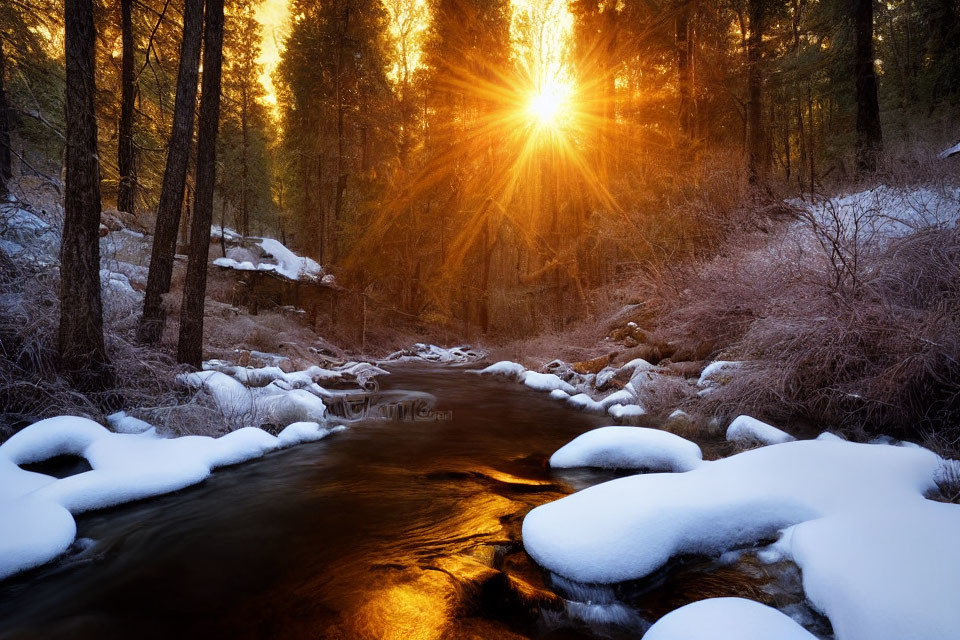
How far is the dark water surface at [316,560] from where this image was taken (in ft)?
8.72

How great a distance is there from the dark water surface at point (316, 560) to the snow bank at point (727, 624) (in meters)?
0.62

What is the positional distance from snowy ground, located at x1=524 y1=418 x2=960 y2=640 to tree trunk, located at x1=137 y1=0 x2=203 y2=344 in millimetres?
7922

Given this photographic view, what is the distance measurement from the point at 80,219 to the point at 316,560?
206 inches

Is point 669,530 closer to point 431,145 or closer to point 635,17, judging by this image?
point 635,17

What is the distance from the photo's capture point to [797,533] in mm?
2916

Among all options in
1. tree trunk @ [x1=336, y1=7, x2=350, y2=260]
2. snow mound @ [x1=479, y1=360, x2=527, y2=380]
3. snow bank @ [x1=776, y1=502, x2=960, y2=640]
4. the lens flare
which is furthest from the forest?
tree trunk @ [x1=336, y1=7, x2=350, y2=260]

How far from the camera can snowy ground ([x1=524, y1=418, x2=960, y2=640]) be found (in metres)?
2.12

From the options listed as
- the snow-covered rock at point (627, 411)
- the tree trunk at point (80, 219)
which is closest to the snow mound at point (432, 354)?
→ the snow-covered rock at point (627, 411)

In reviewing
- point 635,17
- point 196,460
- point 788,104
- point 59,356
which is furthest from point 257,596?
point 788,104

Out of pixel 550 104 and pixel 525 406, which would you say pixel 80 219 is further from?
pixel 550 104

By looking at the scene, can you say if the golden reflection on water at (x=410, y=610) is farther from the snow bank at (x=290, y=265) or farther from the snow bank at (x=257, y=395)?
the snow bank at (x=290, y=265)

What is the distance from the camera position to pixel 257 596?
9.56ft

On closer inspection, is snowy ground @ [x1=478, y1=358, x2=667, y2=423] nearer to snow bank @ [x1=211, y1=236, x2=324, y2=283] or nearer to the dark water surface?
the dark water surface

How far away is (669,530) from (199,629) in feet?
9.46
